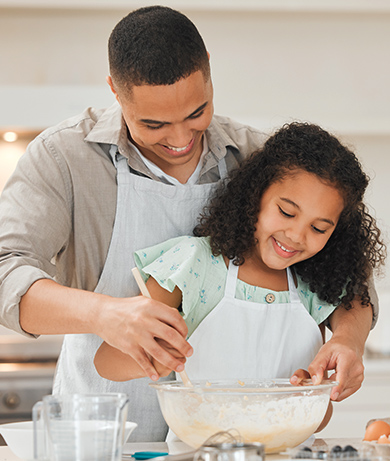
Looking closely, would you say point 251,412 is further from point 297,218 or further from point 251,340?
point 297,218

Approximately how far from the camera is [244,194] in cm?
142

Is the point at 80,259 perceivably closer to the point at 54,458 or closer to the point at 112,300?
the point at 112,300

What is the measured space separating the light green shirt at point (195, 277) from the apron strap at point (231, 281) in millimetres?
12

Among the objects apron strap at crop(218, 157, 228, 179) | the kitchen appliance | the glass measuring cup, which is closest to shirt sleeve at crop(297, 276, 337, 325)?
apron strap at crop(218, 157, 228, 179)

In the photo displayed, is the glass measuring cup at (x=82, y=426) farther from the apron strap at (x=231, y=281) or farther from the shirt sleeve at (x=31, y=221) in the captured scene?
the apron strap at (x=231, y=281)

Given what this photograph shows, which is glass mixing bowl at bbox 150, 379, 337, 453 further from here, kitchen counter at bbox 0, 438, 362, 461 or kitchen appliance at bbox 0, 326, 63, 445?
kitchen appliance at bbox 0, 326, 63, 445

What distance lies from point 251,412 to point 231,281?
420mm

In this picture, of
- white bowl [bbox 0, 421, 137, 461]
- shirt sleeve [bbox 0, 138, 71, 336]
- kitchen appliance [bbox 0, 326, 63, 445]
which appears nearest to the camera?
white bowl [bbox 0, 421, 137, 461]

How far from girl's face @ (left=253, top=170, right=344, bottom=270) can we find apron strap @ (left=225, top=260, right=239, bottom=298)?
0.22ft

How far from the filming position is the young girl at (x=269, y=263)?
1301mm

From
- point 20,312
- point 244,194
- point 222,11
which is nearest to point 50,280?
point 20,312

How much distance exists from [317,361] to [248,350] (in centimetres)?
17

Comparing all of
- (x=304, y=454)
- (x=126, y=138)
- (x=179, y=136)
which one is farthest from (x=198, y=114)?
(x=304, y=454)

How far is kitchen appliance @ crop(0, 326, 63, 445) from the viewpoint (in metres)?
2.45
